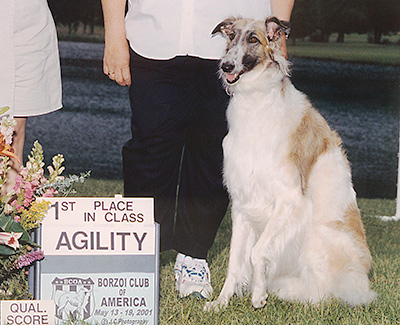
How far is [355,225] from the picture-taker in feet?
9.78

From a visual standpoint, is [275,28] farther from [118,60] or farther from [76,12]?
[76,12]

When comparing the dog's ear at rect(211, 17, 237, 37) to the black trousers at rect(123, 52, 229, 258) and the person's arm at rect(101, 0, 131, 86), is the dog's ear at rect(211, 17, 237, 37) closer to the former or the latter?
the black trousers at rect(123, 52, 229, 258)

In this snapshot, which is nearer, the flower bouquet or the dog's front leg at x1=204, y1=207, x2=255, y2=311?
the flower bouquet

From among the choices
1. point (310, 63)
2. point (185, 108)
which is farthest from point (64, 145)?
point (185, 108)

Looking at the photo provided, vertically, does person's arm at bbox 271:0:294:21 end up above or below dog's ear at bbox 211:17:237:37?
above

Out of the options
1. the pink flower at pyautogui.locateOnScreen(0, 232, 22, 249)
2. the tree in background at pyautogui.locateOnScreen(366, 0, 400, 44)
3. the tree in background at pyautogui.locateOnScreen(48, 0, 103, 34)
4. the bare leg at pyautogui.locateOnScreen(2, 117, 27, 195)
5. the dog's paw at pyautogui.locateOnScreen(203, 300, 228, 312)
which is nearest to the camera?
the pink flower at pyautogui.locateOnScreen(0, 232, 22, 249)

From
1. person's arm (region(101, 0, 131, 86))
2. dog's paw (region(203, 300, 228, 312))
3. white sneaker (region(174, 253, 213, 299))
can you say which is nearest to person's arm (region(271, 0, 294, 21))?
person's arm (region(101, 0, 131, 86))

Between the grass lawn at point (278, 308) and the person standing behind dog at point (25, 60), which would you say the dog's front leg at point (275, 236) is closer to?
the grass lawn at point (278, 308)

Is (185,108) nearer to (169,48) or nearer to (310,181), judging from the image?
(169,48)

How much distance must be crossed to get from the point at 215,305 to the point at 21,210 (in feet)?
3.36

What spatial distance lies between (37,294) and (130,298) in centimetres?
35

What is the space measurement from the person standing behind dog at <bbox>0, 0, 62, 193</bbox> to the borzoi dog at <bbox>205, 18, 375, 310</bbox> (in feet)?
2.67

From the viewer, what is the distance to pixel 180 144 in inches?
124

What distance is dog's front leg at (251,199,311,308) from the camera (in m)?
2.86
